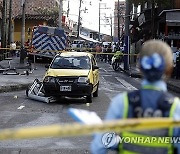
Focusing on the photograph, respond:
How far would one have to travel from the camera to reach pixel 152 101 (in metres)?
3.48

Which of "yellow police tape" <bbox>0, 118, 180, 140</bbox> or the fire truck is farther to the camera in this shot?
the fire truck

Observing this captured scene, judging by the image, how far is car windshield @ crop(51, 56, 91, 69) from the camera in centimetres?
1620

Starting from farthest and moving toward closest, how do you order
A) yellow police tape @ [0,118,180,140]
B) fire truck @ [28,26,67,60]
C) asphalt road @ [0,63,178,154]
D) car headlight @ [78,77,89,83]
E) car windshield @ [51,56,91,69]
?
fire truck @ [28,26,67,60] < car windshield @ [51,56,91,69] < car headlight @ [78,77,89,83] < asphalt road @ [0,63,178,154] < yellow police tape @ [0,118,180,140]

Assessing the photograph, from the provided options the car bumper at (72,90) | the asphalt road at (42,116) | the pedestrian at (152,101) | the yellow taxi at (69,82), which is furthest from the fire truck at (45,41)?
the pedestrian at (152,101)

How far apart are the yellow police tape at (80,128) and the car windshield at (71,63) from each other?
1290 cm

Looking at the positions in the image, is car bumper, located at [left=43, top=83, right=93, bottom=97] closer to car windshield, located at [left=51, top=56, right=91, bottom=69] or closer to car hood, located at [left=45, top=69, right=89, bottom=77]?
car hood, located at [left=45, top=69, right=89, bottom=77]

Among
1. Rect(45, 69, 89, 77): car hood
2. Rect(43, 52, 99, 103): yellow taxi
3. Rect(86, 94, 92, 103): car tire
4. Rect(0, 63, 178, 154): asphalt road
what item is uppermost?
Rect(45, 69, 89, 77): car hood

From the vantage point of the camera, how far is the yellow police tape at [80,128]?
9.98 feet

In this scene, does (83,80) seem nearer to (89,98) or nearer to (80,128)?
(89,98)

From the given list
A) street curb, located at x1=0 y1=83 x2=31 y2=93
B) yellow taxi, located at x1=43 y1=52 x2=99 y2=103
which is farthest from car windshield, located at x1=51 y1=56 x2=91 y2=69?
street curb, located at x1=0 y1=83 x2=31 y2=93

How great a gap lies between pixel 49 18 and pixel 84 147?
154ft

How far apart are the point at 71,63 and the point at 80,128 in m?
13.3

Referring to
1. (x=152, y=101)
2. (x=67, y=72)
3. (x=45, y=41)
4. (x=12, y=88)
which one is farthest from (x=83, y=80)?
(x=45, y=41)

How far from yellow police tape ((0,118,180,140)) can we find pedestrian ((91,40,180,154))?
0.54 feet
